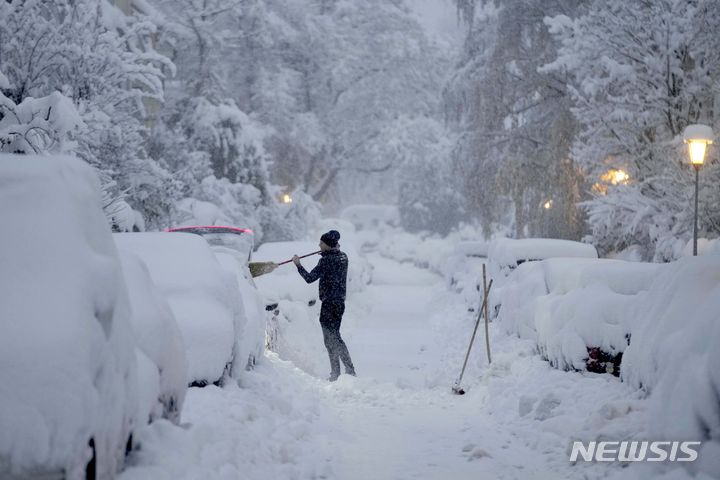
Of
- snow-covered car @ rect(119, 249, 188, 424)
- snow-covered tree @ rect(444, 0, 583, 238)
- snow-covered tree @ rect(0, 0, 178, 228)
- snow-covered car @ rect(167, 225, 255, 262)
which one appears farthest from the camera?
snow-covered tree @ rect(444, 0, 583, 238)

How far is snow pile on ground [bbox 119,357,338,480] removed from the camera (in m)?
3.43

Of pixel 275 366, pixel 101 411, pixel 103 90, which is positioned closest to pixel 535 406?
pixel 275 366

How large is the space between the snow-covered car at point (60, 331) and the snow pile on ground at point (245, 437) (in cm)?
27

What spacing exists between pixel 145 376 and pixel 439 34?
29.9 m

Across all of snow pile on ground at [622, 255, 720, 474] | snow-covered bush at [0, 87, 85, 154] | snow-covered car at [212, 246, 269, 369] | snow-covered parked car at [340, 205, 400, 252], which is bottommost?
snow-covered parked car at [340, 205, 400, 252]

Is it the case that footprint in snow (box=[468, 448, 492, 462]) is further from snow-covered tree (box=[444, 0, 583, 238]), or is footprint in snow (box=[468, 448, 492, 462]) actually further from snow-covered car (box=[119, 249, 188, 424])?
snow-covered tree (box=[444, 0, 583, 238])

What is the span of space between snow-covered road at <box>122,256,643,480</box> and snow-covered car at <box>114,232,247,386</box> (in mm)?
239

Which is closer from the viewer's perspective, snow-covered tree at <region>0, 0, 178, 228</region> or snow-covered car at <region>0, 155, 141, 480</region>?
snow-covered car at <region>0, 155, 141, 480</region>

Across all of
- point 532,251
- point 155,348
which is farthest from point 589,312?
point 532,251

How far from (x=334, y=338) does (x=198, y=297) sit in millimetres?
3093

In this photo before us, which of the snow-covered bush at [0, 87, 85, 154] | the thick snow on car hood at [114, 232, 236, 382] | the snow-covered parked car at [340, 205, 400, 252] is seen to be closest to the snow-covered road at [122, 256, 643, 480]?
the thick snow on car hood at [114, 232, 236, 382]

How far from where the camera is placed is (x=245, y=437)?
457cm

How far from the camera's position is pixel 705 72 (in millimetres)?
13469

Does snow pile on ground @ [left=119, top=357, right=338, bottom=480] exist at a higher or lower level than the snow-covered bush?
lower
